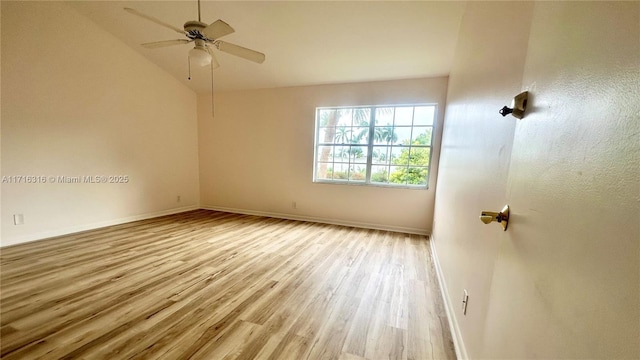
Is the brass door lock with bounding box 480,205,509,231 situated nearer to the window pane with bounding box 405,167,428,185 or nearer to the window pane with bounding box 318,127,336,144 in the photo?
the window pane with bounding box 405,167,428,185

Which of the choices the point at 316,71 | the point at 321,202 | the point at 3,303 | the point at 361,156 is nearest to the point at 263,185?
the point at 321,202

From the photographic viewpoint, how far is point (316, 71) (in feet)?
12.4

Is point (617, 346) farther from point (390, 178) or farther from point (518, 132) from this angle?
point (390, 178)

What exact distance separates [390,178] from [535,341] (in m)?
3.53

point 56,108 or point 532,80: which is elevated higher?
point 56,108

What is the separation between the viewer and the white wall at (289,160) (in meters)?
3.84

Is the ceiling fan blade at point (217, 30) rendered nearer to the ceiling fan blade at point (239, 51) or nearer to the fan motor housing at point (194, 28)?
the fan motor housing at point (194, 28)

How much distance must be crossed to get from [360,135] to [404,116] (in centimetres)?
78

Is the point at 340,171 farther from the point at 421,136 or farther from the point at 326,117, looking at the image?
the point at 421,136

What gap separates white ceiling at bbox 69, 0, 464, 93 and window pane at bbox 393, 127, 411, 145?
817 millimetres

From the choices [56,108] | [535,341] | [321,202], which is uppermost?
[56,108]

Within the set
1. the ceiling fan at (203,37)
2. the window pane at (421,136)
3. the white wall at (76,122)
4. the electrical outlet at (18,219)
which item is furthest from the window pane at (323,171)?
the electrical outlet at (18,219)

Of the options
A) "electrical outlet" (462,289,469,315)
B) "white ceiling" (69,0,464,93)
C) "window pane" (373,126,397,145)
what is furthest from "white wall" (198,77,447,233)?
"electrical outlet" (462,289,469,315)

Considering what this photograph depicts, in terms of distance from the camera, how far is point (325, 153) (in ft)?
14.5
